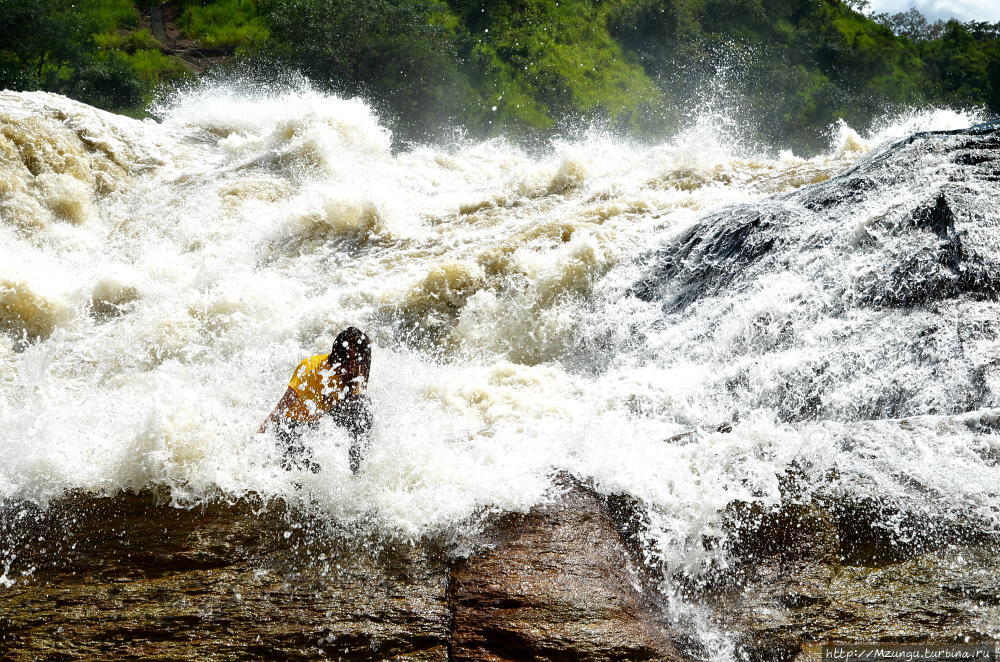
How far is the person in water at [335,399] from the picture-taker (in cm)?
374

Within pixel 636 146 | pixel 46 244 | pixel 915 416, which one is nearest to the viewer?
pixel 915 416

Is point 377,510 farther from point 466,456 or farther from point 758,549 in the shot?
point 758,549

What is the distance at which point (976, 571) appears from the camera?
2947mm

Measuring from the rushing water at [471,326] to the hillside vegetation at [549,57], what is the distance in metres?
9.80

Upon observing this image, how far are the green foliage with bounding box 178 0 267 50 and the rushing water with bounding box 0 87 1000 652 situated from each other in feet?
38.0

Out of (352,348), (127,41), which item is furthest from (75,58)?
(352,348)

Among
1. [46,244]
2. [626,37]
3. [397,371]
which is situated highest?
[626,37]

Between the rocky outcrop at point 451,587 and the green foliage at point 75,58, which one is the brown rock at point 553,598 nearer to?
the rocky outcrop at point 451,587

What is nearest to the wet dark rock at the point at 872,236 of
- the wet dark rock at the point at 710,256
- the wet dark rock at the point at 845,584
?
the wet dark rock at the point at 710,256

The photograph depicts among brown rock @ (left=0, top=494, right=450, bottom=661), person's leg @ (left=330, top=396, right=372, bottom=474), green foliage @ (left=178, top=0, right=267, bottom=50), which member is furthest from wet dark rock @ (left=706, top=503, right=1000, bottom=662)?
green foliage @ (left=178, top=0, right=267, bottom=50)

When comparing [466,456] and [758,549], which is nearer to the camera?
[758,549]

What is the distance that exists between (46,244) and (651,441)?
7.00m

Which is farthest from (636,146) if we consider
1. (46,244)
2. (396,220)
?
(46,244)

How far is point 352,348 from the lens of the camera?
380 centimetres
